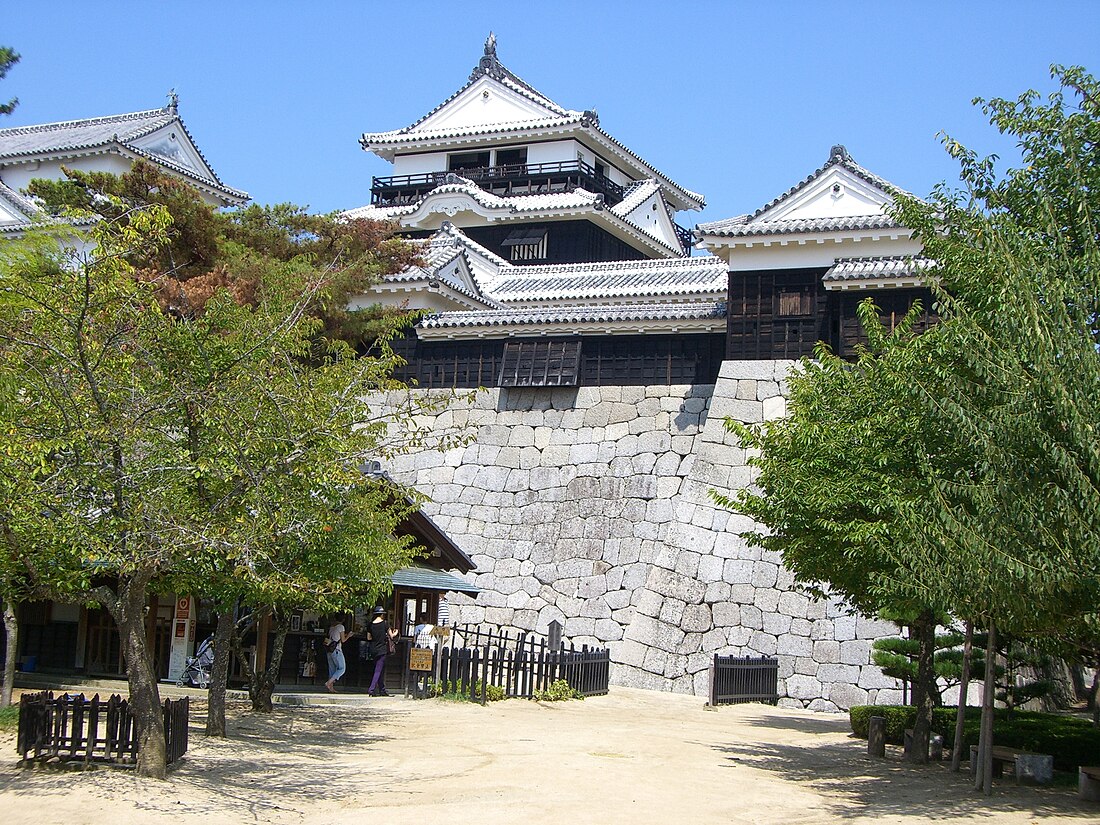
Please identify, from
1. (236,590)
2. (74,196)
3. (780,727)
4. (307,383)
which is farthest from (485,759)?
(74,196)

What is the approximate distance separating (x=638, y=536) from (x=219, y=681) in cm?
1230

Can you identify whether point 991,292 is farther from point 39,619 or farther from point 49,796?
point 39,619

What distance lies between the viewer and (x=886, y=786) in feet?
41.3

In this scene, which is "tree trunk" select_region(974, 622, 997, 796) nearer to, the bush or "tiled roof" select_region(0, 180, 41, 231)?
the bush

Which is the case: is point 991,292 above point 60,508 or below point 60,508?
above

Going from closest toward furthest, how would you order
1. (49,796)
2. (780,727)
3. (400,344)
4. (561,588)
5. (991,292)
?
1. (49,796)
2. (991,292)
3. (780,727)
4. (561,588)
5. (400,344)

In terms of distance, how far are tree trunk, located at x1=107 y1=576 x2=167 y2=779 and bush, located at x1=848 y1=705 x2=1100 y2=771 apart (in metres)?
9.66

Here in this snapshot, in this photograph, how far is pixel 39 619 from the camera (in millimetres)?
19547

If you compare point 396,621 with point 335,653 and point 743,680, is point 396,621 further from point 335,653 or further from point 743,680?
point 743,680

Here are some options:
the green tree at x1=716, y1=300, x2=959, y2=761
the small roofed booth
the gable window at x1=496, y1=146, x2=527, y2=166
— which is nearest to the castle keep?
the small roofed booth

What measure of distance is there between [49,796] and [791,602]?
15977 mm

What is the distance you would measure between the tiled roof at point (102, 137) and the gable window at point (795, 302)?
1897cm

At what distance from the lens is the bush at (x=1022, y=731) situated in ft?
44.3

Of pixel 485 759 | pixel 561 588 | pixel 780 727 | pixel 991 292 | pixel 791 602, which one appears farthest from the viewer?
pixel 561 588
